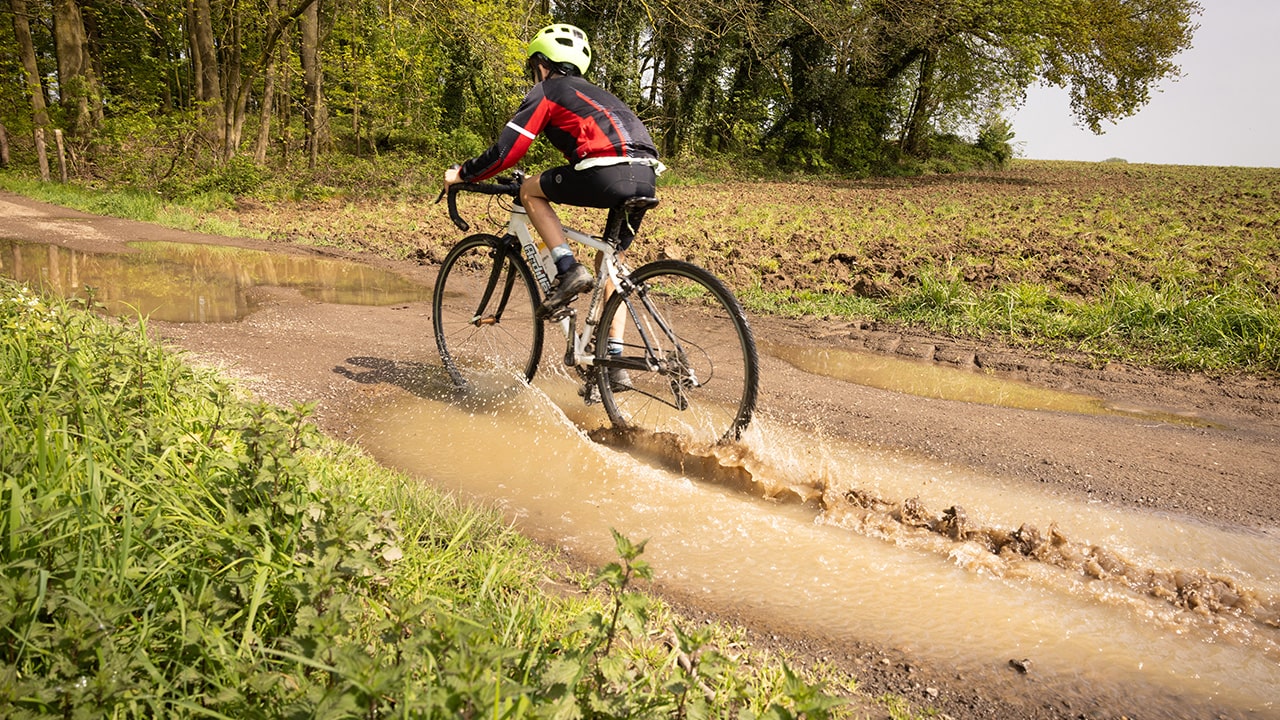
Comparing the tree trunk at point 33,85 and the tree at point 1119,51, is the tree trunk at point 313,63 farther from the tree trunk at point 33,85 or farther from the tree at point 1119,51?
the tree at point 1119,51

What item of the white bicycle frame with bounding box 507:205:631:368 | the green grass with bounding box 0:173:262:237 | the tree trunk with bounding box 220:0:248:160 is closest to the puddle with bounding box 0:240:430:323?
the green grass with bounding box 0:173:262:237

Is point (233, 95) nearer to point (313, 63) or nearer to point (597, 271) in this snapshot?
point (313, 63)

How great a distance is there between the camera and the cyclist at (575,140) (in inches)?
159

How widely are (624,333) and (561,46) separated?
5.23ft

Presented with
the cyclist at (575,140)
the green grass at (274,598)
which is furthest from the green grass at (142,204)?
the green grass at (274,598)

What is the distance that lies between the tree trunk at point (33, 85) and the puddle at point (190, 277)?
1165 centimetres

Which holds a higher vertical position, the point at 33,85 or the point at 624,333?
the point at 33,85

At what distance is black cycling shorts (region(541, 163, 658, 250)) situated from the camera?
4035 mm

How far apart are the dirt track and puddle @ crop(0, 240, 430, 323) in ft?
1.60

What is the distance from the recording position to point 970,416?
4.86 metres

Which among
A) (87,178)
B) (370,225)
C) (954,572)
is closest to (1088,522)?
(954,572)

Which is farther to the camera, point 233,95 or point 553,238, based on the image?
point 233,95

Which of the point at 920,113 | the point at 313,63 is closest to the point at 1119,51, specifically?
the point at 920,113

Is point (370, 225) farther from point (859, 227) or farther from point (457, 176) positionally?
point (457, 176)
